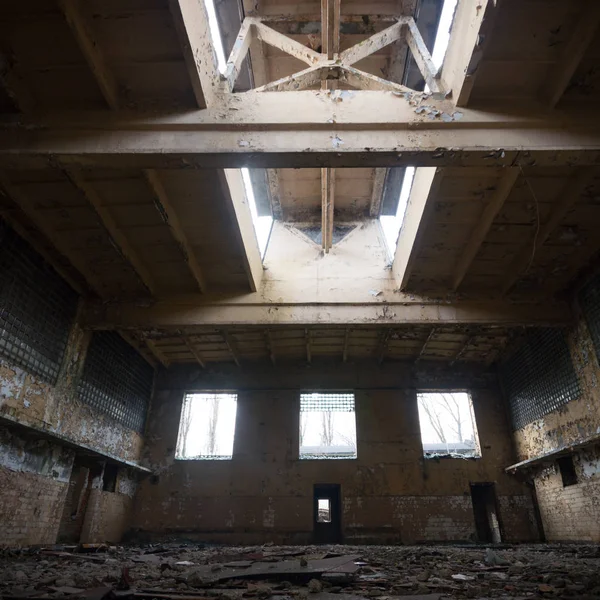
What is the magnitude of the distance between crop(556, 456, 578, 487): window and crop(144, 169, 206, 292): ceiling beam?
7758mm

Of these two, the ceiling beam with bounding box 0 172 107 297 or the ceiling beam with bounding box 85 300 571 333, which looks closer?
the ceiling beam with bounding box 0 172 107 297

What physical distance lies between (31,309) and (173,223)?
8.15ft

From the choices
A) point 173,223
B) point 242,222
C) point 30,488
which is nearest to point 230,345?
point 242,222

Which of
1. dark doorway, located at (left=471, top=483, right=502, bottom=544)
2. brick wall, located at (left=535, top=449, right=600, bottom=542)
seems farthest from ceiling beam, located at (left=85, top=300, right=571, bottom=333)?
dark doorway, located at (left=471, top=483, right=502, bottom=544)

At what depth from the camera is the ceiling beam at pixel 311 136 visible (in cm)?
445

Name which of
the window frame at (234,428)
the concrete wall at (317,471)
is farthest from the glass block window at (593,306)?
the window frame at (234,428)

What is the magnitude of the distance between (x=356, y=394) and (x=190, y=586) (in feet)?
25.3

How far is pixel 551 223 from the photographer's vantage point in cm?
615

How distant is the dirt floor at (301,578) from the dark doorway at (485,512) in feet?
17.4

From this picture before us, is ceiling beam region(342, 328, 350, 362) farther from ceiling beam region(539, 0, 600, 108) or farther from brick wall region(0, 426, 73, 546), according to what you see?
ceiling beam region(539, 0, 600, 108)

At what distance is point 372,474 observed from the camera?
10.1 meters

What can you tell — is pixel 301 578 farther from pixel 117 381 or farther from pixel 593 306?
pixel 117 381

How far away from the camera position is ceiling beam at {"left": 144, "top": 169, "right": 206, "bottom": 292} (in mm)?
5555

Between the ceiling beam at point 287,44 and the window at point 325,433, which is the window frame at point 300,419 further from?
the window at point 325,433
